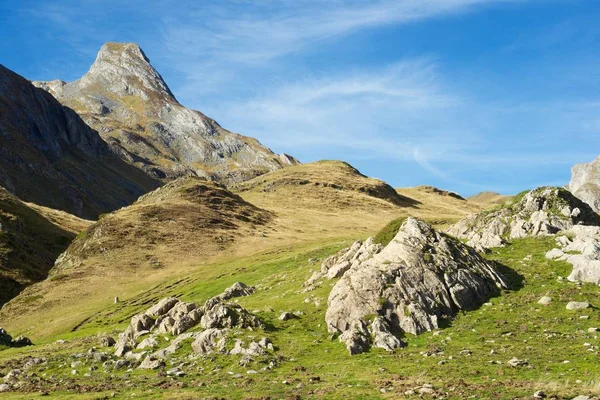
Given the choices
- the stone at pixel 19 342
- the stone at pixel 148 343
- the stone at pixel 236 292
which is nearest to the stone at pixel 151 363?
the stone at pixel 148 343

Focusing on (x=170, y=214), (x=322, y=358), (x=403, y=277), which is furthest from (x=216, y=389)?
(x=170, y=214)

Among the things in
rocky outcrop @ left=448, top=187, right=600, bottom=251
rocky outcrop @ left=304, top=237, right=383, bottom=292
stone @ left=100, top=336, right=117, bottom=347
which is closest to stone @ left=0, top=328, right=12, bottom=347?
stone @ left=100, top=336, right=117, bottom=347

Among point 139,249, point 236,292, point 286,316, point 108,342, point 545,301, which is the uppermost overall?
point 139,249

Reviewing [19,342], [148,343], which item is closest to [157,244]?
[19,342]

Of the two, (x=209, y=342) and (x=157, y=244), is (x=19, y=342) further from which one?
(x=157, y=244)

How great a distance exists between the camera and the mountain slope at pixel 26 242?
389 ft

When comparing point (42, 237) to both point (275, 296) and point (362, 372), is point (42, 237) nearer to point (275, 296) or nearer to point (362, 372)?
point (275, 296)

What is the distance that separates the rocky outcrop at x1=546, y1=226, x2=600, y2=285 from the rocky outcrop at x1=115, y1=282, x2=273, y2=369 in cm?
2854

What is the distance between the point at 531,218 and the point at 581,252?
14911mm

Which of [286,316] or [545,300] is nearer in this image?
[545,300]

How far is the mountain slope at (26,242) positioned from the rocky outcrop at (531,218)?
332 ft

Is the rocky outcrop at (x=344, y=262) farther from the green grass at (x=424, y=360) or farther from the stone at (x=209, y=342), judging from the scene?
the stone at (x=209, y=342)

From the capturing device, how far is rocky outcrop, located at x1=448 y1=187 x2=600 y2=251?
58.5 m

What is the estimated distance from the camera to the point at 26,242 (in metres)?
140
